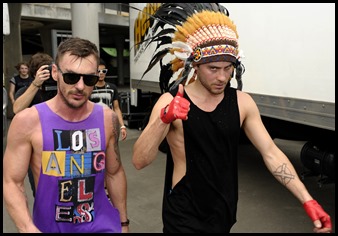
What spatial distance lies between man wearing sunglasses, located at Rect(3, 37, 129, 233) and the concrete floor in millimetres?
1905

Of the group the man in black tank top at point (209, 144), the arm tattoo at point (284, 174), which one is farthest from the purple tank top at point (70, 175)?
the arm tattoo at point (284, 174)

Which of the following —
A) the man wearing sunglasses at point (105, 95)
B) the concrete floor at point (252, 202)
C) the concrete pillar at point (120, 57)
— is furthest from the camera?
the concrete pillar at point (120, 57)

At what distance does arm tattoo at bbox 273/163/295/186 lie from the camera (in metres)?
2.21

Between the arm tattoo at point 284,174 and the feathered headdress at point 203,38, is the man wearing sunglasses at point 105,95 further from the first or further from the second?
the arm tattoo at point 284,174

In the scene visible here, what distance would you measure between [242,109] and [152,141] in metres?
0.64

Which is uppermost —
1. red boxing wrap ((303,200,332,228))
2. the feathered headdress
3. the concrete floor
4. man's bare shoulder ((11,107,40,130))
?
the feathered headdress

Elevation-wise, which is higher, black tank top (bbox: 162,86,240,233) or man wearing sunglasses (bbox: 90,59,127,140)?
man wearing sunglasses (bbox: 90,59,127,140)

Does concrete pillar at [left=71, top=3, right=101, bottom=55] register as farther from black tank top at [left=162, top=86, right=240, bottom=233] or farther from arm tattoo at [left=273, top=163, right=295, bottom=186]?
arm tattoo at [left=273, top=163, right=295, bottom=186]

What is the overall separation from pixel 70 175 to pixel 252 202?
3.09m

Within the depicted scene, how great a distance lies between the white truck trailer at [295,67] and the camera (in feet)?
10.1

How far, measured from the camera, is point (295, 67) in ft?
11.1

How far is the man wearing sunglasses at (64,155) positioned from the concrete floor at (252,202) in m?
1.91

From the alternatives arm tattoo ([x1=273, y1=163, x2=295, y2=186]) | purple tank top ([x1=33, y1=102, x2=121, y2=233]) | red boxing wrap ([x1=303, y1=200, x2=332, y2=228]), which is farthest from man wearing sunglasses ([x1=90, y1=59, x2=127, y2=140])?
red boxing wrap ([x1=303, y1=200, x2=332, y2=228])

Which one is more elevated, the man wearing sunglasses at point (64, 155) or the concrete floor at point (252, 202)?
the man wearing sunglasses at point (64, 155)
